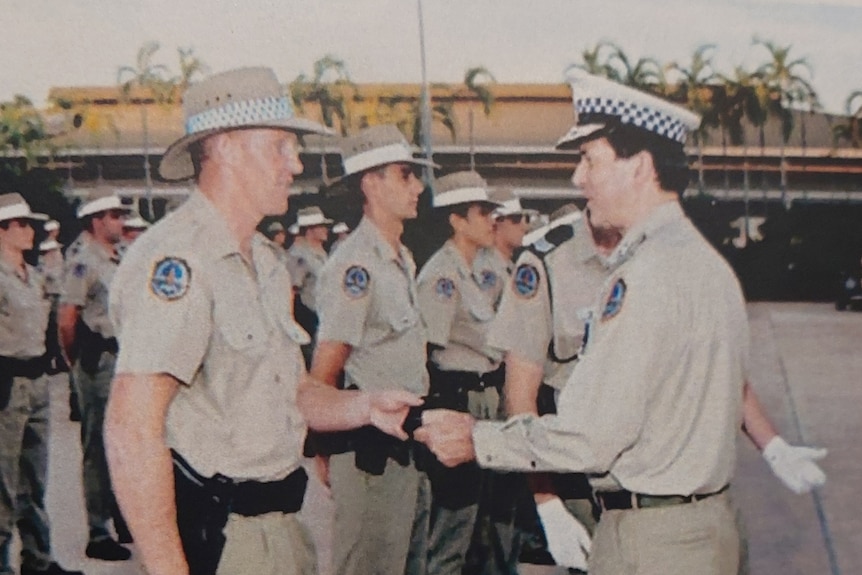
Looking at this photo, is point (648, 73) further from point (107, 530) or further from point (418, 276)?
point (107, 530)

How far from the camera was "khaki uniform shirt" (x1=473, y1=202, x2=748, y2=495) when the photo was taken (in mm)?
1608

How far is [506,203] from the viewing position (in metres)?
3.34

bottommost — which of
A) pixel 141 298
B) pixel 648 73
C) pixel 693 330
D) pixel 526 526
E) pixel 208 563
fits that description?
pixel 526 526

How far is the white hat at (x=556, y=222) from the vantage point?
3107 mm

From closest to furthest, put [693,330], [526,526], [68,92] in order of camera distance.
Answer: [693,330] → [68,92] → [526,526]

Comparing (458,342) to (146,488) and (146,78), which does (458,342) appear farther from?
(146,488)

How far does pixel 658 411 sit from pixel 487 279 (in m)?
1.95

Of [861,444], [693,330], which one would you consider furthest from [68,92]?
[861,444]

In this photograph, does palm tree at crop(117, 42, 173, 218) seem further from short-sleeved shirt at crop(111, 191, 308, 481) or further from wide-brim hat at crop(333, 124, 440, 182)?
short-sleeved shirt at crop(111, 191, 308, 481)

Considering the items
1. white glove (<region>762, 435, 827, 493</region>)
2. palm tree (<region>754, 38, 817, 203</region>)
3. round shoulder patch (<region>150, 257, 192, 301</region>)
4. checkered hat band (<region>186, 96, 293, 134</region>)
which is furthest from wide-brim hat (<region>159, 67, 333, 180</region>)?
palm tree (<region>754, 38, 817, 203</region>)

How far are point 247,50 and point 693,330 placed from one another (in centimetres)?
144

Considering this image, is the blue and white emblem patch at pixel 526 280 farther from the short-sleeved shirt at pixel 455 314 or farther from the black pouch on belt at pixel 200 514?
the black pouch on belt at pixel 200 514

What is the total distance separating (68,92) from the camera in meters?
2.76

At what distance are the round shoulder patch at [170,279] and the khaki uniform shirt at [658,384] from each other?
60 cm
